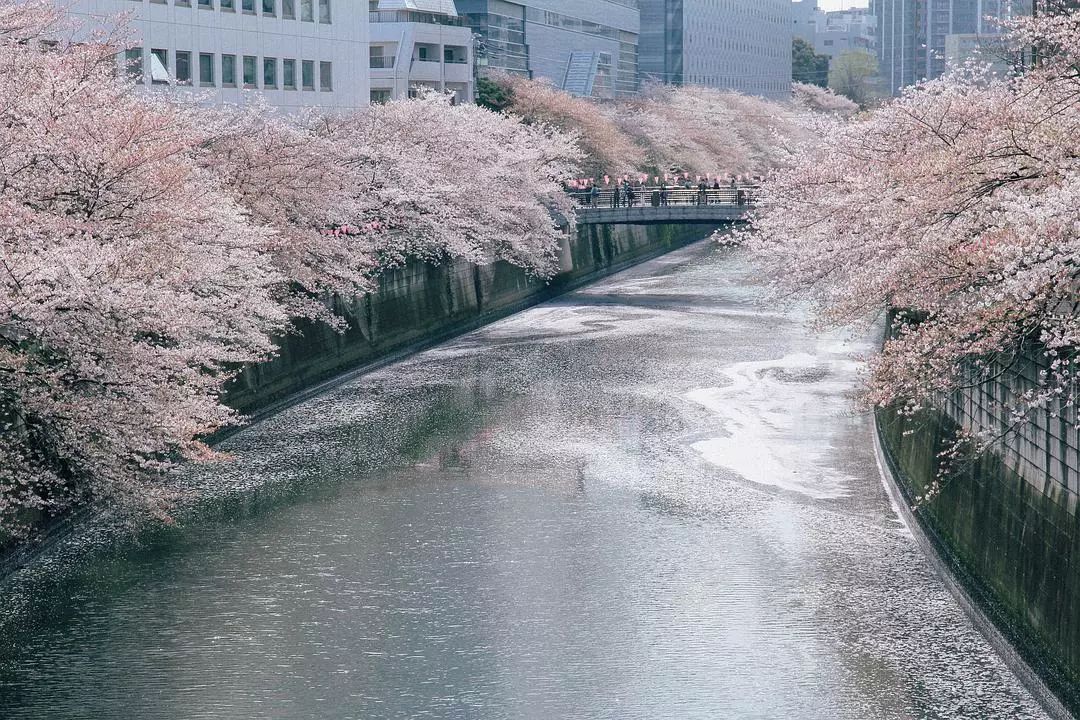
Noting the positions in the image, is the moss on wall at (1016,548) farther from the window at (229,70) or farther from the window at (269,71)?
the window at (269,71)

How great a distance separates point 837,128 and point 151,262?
19356 millimetres

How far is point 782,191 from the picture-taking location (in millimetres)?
40375

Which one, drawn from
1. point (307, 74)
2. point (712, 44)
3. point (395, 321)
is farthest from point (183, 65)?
point (712, 44)

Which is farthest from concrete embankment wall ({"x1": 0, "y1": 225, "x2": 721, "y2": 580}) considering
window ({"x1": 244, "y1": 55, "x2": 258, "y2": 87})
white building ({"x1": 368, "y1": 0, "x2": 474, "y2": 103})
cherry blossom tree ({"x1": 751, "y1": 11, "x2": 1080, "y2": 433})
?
white building ({"x1": 368, "y1": 0, "x2": 474, "y2": 103})

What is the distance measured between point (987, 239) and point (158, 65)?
39.6 meters

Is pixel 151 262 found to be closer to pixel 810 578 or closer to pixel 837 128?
pixel 810 578

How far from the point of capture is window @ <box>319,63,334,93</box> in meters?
61.8

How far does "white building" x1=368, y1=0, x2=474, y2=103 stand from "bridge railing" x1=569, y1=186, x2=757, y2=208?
13.3 metres

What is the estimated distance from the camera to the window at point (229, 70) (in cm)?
5531

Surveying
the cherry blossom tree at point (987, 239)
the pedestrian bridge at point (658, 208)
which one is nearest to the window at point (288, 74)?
the pedestrian bridge at point (658, 208)

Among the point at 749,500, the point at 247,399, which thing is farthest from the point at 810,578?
the point at 247,399

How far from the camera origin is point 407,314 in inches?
2018

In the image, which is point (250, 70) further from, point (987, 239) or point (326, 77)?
point (987, 239)

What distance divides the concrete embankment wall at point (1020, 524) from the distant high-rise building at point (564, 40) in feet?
274
